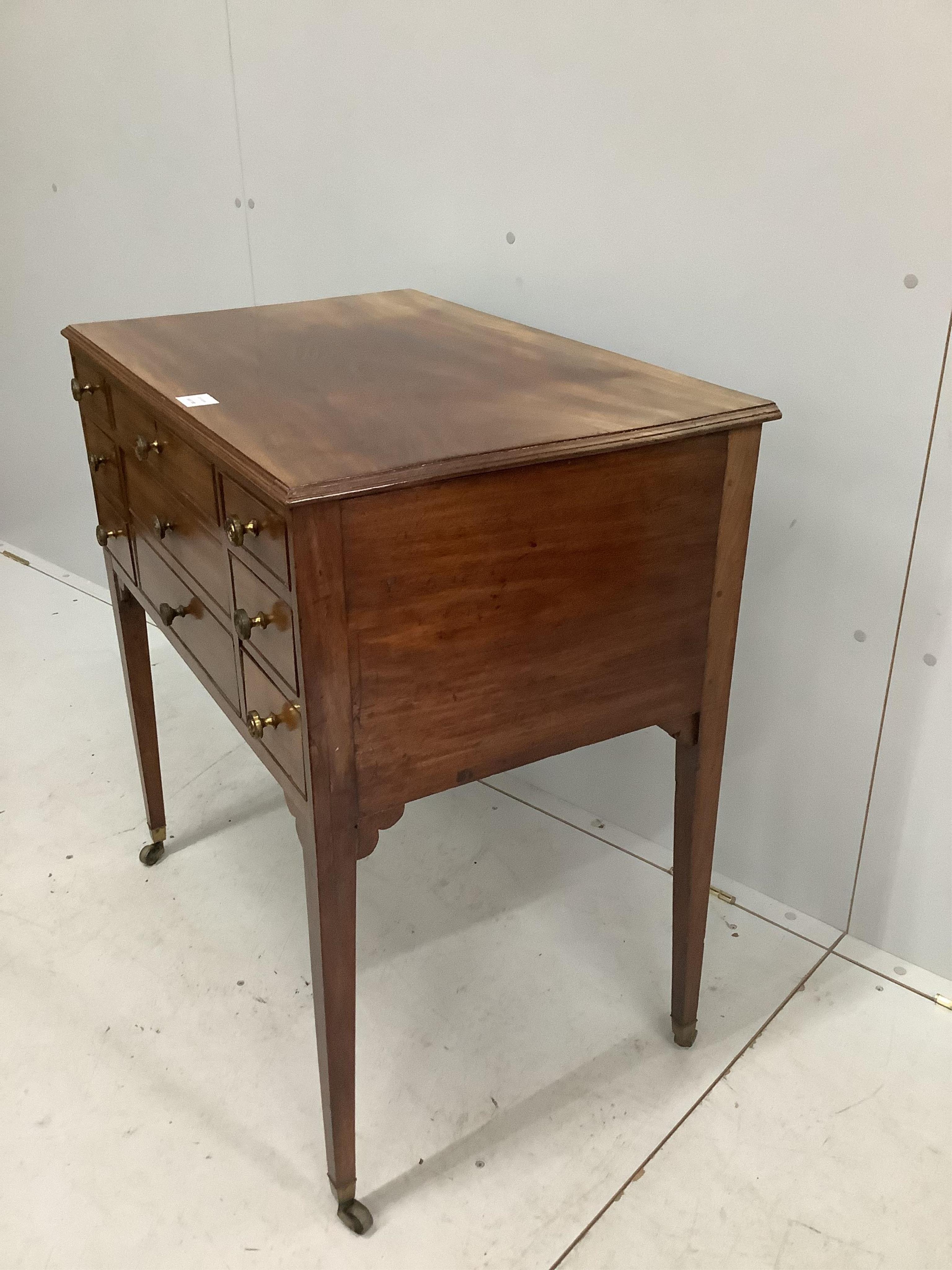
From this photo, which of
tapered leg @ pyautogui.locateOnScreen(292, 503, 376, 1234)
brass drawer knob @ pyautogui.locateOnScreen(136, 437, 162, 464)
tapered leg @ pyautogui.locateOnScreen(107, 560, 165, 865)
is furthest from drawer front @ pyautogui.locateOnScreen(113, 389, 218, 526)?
tapered leg @ pyautogui.locateOnScreen(107, 560, 165, 865)

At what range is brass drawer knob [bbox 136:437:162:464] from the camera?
121 cm

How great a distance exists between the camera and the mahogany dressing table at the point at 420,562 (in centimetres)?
95

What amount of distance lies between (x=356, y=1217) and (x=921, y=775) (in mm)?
900

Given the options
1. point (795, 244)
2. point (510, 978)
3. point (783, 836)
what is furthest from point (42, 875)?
point (795, 244)

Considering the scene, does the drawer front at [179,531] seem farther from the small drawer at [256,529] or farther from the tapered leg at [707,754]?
the tapered leg at [707,754]

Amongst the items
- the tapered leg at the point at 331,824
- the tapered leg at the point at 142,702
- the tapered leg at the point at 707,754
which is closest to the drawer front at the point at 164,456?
the tapered leg at the point at 331,824

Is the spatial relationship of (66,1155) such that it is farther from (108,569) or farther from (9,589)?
(9,589)

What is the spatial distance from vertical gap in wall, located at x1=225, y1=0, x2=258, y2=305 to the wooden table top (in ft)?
2.00

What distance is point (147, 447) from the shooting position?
48.0 inches

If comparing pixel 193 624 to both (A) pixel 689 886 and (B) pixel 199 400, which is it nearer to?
(B) pixel 199 400

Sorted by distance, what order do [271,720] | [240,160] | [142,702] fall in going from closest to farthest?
[271,720], [142,702], [240,160]

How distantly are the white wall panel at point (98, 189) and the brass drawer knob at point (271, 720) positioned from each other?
4.03 feet

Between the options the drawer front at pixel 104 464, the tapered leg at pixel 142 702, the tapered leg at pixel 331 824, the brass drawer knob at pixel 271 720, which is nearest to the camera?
the tapered leg at pixel 331 824

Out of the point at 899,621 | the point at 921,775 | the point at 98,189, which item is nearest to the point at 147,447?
the point at 899,621
